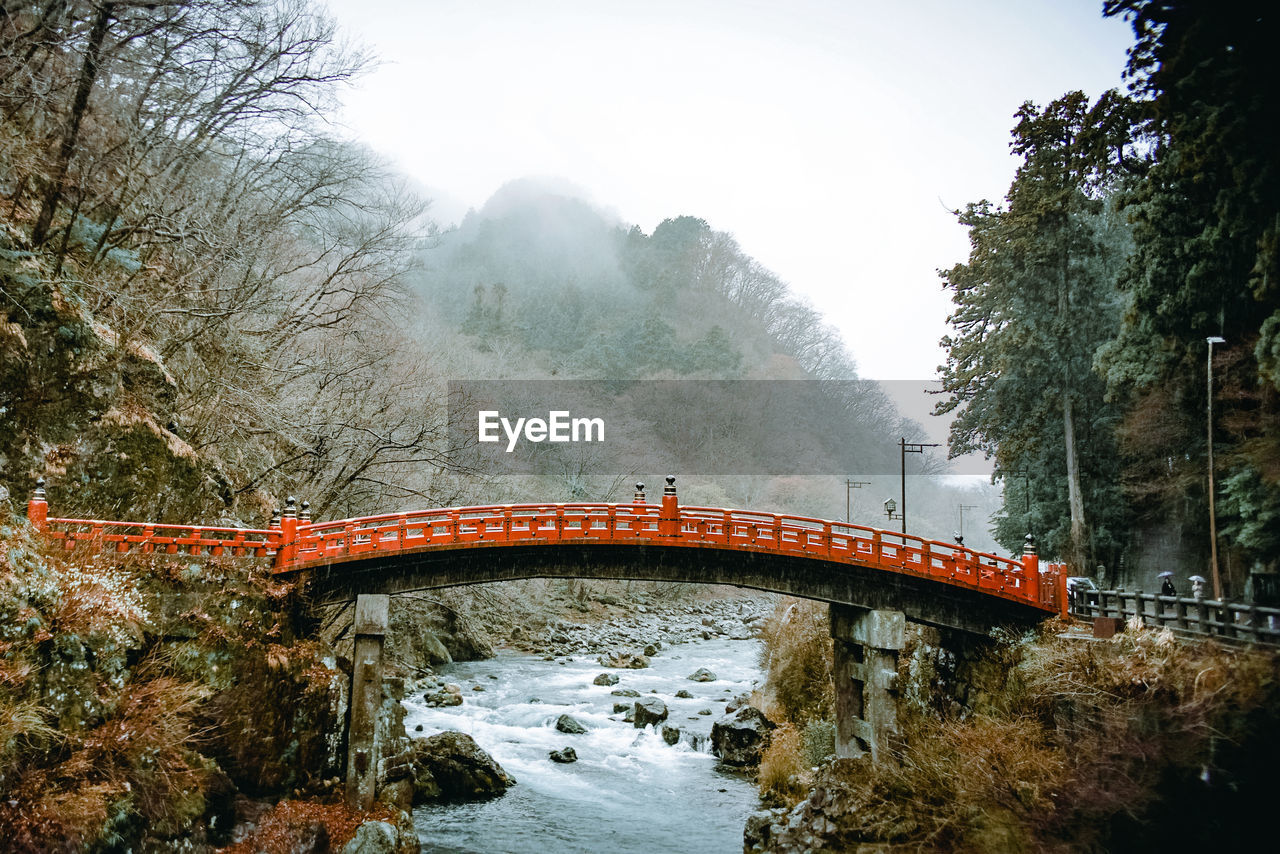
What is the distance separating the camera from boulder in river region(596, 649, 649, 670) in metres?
36.1

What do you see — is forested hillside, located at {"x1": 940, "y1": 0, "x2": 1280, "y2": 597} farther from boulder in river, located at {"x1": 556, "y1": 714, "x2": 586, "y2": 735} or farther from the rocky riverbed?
boulder in river, located at {"x1": 556, "y1": 714, "x2": 586, "y2": 735}

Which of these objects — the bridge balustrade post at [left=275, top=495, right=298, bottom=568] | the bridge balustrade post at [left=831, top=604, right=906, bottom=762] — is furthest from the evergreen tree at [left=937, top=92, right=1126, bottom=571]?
the bridge balustrade post at [left=275, top=495, right=298, bottom=568]

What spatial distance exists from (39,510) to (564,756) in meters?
14.9

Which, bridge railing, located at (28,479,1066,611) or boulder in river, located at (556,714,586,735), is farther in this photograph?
boulder in river, located at (556,714,586,735)

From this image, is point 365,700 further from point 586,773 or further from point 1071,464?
point 1071,464

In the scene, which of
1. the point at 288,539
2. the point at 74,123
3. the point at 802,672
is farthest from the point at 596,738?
the point at 74,123

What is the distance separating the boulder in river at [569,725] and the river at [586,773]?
0.22 meters

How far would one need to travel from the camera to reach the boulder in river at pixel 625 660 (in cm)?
3612

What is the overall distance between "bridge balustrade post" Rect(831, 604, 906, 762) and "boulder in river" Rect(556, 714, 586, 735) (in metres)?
9.17

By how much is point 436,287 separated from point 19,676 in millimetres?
85455

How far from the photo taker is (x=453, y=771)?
21.2 m

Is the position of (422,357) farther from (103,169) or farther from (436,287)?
(436,287)

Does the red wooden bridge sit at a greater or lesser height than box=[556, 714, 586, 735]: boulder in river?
greater

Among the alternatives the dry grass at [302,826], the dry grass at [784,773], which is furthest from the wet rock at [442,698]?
the dry grass at [302,826]
